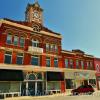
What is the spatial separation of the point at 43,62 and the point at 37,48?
2.91 m

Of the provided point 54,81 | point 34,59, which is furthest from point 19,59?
point 54,81

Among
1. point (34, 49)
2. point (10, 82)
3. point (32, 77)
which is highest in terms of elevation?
point (34, 49)

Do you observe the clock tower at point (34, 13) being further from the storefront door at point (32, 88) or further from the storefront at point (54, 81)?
the storefront door at point (32, 88)

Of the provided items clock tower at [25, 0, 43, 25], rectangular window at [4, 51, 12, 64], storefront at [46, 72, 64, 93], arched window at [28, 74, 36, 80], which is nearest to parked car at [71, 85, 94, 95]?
storefront at [46, 72, 64, 93]

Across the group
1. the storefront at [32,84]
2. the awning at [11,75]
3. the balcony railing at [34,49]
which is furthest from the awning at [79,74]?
the awning at [11,75]

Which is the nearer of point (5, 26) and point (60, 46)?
point (5, 26)

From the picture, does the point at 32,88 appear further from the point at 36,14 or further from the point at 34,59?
the point at 36,14

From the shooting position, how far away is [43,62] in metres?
27.4

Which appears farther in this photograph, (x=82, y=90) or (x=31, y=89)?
(x=82, y=90)

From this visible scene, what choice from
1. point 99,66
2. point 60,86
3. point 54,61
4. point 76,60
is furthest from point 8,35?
point 99,66

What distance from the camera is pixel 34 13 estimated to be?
30031mm

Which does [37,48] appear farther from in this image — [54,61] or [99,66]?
[99,66]

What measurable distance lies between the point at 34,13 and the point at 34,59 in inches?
394

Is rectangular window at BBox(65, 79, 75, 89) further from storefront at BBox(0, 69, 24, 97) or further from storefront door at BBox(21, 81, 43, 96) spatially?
storefront at BBox(0, 69, 24, 97)
